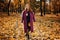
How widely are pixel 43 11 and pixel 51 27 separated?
1.56 ft

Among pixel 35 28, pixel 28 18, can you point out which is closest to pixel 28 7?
pixel 28 18

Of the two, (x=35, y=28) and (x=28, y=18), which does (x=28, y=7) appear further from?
(x=35, y=28)

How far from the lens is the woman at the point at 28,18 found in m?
4.75

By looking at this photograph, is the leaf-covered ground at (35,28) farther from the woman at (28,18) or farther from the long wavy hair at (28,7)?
the long wavy hair at (28,7)

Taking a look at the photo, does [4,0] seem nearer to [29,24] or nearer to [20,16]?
[20,16]

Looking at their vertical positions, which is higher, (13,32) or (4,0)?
(4,0)

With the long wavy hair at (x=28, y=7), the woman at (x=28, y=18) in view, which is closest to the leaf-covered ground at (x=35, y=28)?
the woman at (x=28, y=18)

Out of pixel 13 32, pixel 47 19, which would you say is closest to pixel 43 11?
pixel 47 19

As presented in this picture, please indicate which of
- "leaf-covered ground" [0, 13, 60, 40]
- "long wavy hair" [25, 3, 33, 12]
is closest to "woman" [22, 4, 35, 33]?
"long wavy hair" [25, 3, 33, 12]

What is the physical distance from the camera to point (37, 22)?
16.4 ft

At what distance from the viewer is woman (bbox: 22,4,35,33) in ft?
15.6

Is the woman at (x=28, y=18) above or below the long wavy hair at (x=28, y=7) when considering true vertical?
below

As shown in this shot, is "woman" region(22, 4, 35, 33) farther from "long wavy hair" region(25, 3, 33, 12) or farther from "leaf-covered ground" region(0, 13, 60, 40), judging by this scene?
"leaf-covered ground" region(0, 13, 60, 40)

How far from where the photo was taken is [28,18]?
4.77 metres
